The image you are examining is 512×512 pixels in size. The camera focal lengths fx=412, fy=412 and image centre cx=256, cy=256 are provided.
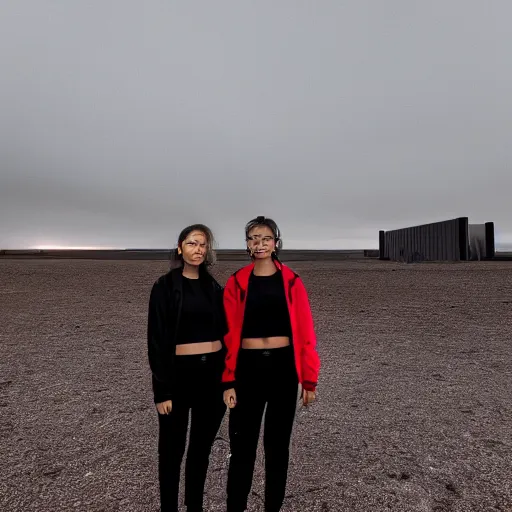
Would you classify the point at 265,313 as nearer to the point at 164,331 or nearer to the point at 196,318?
the point at 196,318

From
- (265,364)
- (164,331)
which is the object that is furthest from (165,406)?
(265,364)

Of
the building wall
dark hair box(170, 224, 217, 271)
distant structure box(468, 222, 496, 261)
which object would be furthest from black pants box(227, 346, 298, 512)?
distant structure box(468, 222, 496, 261)

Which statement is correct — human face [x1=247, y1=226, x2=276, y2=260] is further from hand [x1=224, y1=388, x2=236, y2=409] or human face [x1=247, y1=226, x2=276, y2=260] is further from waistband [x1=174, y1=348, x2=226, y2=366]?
hand [x1=224, y1=388, x2=236, y2=409]

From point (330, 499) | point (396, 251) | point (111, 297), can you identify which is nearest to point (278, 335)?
point (330, 499)

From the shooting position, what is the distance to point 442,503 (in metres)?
2.93

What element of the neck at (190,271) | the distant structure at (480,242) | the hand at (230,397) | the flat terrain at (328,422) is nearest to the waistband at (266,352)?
the hand at (230,397)

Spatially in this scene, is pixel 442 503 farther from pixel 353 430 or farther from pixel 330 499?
pixel 353 430

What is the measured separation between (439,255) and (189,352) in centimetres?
3325

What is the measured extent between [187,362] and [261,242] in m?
0.88

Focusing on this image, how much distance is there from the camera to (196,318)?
8.38 ft

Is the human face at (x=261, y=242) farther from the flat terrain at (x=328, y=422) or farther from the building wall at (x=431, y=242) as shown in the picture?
the building wall at (x=431, y=242)

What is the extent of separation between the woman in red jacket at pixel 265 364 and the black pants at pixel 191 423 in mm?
100

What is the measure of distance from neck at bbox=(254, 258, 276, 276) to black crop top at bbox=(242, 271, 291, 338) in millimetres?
85

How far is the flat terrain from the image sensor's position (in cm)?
305
